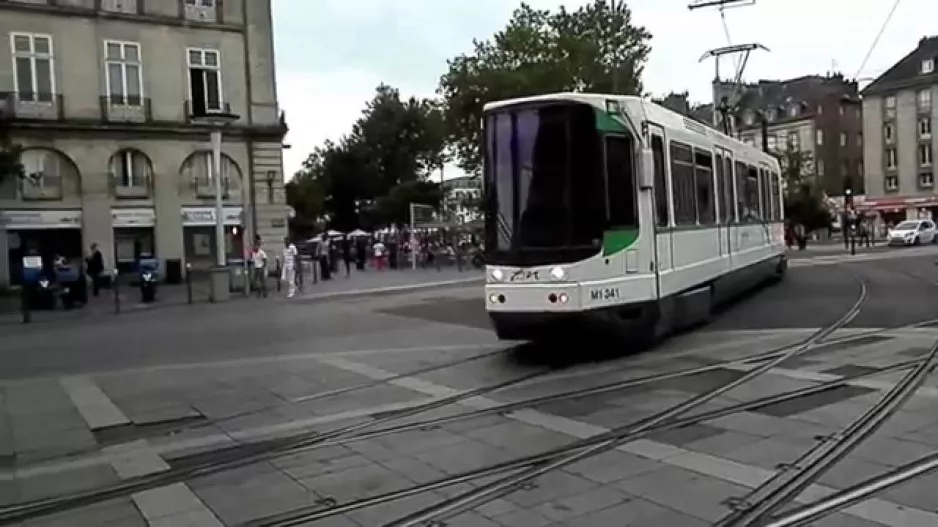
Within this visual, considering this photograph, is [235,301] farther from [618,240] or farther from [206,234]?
[618,240]

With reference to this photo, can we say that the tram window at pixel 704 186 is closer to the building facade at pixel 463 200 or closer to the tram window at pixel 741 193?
the tram window at pixel 741 193

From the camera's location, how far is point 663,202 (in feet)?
41.4

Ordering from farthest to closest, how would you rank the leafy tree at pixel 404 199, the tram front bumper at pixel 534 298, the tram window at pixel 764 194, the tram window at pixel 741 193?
the leafy tree at pixel 404 199 → the tram window at pixel 764 194 → the tram window at pixel 741 193 → the tram front bumper at pixel 534 298

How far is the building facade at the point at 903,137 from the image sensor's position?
264ft

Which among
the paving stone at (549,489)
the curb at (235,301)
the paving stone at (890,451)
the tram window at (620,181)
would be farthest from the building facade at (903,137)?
the paving stone at (549,489)

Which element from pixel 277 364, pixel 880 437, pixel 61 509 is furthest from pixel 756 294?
pixel 61 509

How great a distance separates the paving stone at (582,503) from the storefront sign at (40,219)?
3674 centimetres

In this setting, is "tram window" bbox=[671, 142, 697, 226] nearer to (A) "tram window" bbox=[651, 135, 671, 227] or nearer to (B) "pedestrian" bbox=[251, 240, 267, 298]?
(A) "tram window" bbox=[651, 135, 671, 227]

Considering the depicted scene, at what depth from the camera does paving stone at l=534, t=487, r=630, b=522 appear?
18.4 feet

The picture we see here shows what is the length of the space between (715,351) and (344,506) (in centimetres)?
747

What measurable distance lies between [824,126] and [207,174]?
75337 millimetres

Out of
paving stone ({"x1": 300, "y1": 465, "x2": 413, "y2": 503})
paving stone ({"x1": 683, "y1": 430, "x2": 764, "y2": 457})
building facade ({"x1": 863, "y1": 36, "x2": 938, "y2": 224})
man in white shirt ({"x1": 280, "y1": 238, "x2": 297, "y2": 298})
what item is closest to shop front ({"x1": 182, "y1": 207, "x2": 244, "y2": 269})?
man in white shirt ({"x1": 280, "y1": 238, "x2": 297, "y2": 298})

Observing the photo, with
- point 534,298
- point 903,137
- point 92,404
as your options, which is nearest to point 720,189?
point 534,298

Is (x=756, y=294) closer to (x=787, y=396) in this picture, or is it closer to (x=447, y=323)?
(x=447, y=323)
